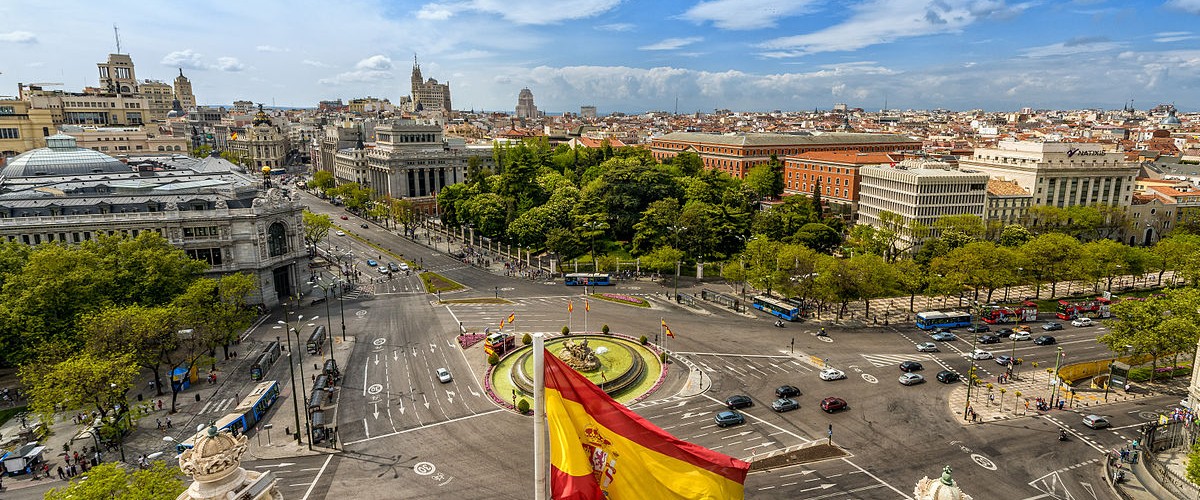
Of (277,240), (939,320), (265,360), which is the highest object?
(277,240)

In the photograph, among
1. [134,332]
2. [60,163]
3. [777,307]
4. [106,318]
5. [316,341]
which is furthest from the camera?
[60,163]

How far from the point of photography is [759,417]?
50219mm

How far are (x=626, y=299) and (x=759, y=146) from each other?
96.2m

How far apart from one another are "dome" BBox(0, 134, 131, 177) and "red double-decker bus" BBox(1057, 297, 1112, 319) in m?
133

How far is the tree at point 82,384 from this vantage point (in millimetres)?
42250

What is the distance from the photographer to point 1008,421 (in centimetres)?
5003

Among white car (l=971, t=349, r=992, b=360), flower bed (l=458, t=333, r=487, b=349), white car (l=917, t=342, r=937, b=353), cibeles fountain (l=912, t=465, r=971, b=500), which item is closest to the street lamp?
flower bed (l=458, t=333, r=487, b=349)

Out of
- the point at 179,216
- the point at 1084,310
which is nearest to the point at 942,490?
the point at 1084,310

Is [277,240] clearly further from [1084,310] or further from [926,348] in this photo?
[1084,310]

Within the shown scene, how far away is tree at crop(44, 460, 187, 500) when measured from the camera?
2648cm

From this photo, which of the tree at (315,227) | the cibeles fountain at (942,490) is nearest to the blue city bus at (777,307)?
the cibeles fountain at (942,490)

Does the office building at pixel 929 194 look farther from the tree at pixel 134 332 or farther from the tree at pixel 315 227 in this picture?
the tree at pixel 134 332

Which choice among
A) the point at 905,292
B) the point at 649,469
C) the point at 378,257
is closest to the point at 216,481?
the point at 649,469

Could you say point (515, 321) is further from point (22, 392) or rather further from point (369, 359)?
point (22, 392)
